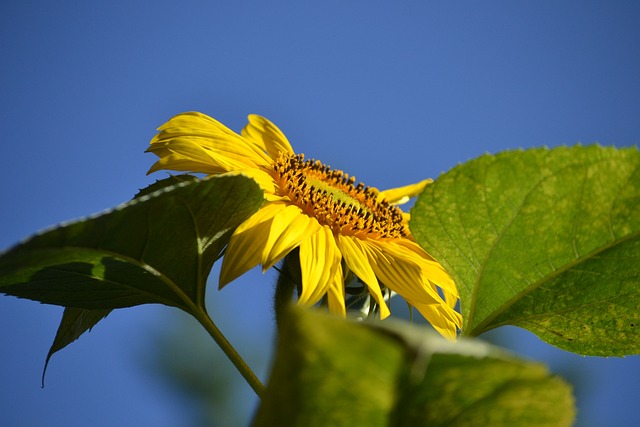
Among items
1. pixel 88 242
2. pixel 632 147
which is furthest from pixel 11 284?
pixel 632 147

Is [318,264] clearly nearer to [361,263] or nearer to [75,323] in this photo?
[361,263]

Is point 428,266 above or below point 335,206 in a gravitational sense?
below

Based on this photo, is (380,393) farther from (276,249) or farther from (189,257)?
(276,249)

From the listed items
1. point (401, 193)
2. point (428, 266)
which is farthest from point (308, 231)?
point (401, 193)

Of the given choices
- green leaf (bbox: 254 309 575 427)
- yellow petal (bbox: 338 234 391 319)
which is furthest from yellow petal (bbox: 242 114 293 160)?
green leaf (bbox: 254 309 575 427)

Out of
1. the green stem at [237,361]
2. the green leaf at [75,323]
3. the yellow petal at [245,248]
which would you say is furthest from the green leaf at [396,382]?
the green leaf at [75,323]

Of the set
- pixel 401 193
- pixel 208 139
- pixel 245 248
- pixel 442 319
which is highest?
pixel 208 139

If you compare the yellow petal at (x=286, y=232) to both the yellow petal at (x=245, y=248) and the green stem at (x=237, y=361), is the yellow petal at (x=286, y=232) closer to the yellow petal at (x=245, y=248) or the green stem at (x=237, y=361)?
the yellow petal at (x=245, y=248)

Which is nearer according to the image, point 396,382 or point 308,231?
point 396,382
